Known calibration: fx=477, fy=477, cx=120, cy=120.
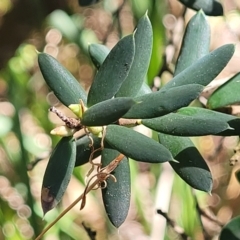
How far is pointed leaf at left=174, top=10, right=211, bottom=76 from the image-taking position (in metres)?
0.38

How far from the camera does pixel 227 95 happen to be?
0.36 meters

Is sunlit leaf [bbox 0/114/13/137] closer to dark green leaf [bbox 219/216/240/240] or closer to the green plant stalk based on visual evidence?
the green plant stalk

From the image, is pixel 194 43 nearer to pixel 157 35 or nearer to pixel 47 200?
pixel 47 200

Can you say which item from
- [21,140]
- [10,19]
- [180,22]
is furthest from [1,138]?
[180,22]

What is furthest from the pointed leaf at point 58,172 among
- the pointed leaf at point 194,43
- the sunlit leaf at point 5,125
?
the sunlit leaf at point 5,125

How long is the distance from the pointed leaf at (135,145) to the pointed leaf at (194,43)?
94mm

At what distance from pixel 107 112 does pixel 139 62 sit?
77mm

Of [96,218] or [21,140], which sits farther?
[96,218]

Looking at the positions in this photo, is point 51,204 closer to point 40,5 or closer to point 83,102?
point 83,102

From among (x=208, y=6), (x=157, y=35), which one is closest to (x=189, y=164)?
(x=208, y=6)

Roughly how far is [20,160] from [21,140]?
38mm

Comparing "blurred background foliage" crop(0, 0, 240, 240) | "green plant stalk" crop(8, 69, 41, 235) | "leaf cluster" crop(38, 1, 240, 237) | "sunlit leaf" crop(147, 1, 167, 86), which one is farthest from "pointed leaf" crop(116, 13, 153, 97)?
"green plant stalk" crop(8, 69, 41, 235)

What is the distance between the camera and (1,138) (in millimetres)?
885

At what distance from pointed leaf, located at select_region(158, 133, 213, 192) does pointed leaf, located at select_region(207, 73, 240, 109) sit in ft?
0.15
